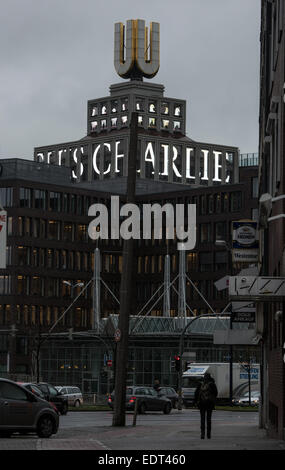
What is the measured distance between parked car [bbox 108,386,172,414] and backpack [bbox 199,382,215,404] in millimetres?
29375

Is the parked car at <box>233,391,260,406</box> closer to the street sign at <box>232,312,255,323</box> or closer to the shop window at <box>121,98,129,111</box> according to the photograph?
the street sign at <box>232,312,255,323</box>

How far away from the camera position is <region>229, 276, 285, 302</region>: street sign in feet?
72.4

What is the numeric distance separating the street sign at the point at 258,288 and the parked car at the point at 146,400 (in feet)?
121

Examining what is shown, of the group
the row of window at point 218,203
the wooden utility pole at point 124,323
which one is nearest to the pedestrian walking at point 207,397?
the wooden utility pole at point 124,323

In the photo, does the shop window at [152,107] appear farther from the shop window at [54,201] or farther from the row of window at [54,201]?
the shop window at [54,201]

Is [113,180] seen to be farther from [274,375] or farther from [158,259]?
[274,375]

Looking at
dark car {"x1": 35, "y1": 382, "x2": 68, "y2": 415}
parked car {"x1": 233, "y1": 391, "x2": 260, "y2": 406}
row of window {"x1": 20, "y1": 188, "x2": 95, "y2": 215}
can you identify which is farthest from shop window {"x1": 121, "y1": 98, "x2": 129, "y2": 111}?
dark car {"x1": 35, "y1": 382, "x2": 68, "y2": 415}

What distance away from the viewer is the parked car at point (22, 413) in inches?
1130

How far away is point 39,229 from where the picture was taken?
429ft

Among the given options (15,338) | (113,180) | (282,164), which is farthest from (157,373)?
(282,164)

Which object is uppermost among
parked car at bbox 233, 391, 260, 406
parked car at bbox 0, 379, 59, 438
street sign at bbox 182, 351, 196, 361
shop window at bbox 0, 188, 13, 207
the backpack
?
shop window at bbox 0, 188, 13, 207

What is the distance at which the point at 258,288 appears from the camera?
2236 centimetres
